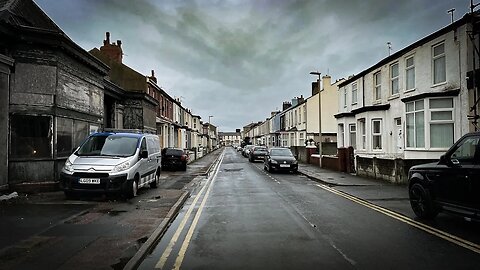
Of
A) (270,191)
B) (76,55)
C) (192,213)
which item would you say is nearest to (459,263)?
(192,213)

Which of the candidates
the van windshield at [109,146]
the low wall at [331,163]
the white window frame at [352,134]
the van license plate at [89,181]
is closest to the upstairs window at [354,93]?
the white window frame at [352,134]

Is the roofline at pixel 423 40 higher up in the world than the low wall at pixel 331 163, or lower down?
higher up

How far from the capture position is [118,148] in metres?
12.5

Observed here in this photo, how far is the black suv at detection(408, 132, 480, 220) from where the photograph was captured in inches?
286

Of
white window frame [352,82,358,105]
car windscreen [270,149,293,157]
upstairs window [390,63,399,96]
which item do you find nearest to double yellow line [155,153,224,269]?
upstairs window [390,63,399,96]

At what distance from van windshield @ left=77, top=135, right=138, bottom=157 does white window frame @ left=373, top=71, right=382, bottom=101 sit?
15580 millimetres

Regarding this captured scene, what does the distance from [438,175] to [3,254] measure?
337 inches

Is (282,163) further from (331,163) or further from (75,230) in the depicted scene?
(75,230)

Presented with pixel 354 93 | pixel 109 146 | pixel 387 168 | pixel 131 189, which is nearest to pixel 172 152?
pixel 109 146

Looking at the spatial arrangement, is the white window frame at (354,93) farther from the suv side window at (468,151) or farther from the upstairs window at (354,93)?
the suv side window at (468,151)

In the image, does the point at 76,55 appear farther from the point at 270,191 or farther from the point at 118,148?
the point at 270,191

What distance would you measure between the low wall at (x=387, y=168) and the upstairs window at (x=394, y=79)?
4.15 metres

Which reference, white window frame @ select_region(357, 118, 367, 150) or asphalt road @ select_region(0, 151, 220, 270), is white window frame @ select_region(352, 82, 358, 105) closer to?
white window frame @ select_region(357, 118, 367, 150)

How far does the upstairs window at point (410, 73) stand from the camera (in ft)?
60.6
